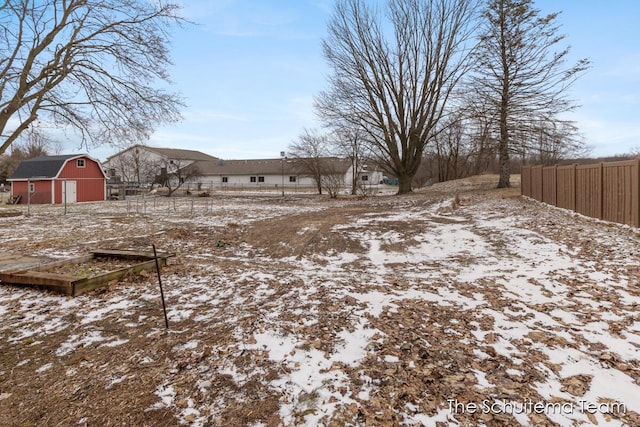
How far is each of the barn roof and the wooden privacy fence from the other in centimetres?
3154

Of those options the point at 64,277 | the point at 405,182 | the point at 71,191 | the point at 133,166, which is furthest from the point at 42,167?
the point at 64,277

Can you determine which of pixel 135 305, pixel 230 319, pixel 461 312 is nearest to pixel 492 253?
pixel 461 312

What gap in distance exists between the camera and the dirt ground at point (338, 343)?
7.81 feet

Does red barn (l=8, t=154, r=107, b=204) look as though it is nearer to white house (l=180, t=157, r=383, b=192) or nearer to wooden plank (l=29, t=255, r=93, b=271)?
white house (l=180, t=157, r=383, b=192)

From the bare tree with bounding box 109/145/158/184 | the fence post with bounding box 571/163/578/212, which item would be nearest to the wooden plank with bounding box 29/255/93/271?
the fence post with bounding box 571/163/578/212

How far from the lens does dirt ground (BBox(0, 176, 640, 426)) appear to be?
238cm

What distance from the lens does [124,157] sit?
46.7m

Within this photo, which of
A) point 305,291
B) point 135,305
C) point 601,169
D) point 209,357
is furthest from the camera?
point 601,169

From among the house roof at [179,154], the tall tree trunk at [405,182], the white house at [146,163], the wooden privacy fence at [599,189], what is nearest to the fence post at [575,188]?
the wooden privacy fence at [599,189]

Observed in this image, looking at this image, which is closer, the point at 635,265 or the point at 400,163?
the point at 635,265

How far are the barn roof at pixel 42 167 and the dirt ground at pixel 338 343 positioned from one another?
2617 cm

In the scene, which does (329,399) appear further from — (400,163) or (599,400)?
(400,163)

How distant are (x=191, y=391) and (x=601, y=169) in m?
10.3

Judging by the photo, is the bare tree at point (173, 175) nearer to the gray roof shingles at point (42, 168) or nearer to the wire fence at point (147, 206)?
the wire fence at point (147, 206)
